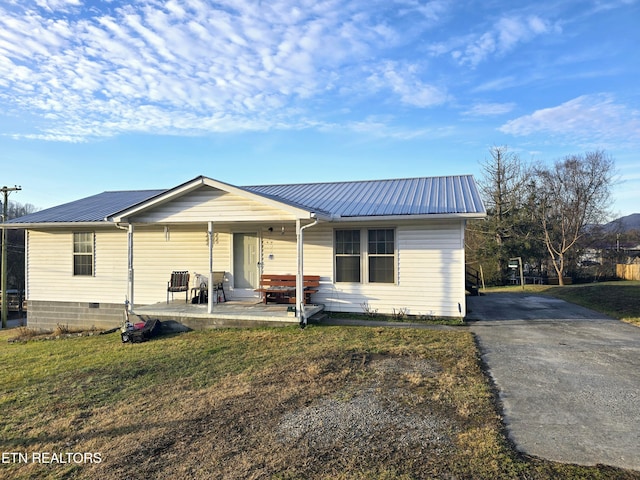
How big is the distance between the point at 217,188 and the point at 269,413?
602 cm

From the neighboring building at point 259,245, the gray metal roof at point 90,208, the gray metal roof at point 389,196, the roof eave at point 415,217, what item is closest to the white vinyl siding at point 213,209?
the neighboring building at point 259,245

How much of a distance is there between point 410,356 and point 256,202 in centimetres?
483

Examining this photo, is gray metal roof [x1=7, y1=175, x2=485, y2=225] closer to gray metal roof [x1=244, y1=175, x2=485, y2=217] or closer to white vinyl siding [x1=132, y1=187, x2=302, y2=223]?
gray metal roof [x1=244, y1=175, x2=485, y2=217]

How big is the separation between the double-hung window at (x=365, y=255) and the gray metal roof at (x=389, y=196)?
66cm

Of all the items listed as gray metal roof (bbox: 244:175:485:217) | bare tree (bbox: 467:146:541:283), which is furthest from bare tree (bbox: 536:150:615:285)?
gray metal roof (bbox: 244:175:485:217)

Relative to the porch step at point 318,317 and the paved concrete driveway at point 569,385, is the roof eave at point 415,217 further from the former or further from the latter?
the paved concrete driveway at point 569,385

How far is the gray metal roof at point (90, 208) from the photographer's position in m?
12.0

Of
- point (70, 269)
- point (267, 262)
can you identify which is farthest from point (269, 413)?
point (70, 269)

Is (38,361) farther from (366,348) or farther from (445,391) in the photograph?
(445,391)

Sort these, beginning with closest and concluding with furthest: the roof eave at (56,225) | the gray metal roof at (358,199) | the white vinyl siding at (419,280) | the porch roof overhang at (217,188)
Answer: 1. the porch roof overhang at (217,188)
2. the white vinyl siding at (419,280)
3. the gray metal roof at (358,199)
4. the roof eave at (56,225)

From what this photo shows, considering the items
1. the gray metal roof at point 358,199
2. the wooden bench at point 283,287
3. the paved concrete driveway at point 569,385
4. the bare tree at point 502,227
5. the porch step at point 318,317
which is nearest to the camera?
the paved concrete driveway at point 569,385

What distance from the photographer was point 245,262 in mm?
11422

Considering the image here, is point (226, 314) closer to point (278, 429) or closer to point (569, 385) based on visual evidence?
point (278, 429)

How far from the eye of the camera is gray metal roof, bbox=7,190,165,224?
12.0m
